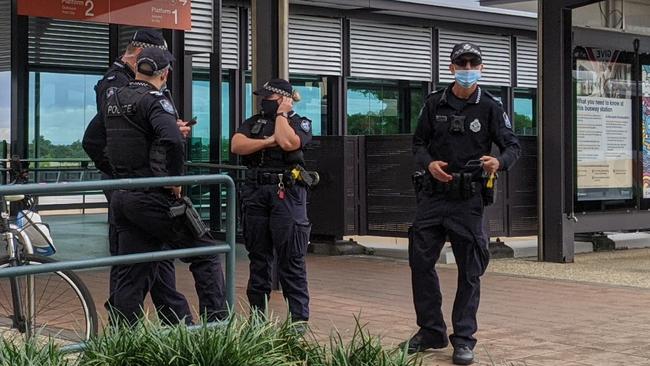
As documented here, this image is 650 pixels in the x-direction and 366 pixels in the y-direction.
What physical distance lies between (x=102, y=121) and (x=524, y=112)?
1411 centimetres

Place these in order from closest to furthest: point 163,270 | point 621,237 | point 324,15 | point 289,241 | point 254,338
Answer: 1. point 254,338
2. point 163,270
3. point 289,241
4. point 621,237
5. point 324,15

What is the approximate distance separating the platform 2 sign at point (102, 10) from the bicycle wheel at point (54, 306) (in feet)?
17.9

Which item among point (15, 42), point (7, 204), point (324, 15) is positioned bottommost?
point (7, 204)

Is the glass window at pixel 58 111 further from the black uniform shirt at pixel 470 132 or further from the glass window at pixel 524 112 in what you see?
the glass window at pixel 524 112

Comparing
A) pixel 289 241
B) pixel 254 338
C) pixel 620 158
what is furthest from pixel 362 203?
pixel 254 338

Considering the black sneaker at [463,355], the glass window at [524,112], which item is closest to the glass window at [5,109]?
the black sneaker at [463,355]

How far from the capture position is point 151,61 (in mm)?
5582

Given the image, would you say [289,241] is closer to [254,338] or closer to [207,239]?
[207,239]

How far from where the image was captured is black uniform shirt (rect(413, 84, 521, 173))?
20.2 ft

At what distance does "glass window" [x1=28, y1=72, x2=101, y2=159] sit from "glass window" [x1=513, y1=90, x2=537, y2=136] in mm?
9469

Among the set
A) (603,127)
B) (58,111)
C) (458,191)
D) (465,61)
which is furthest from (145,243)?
(603,127)

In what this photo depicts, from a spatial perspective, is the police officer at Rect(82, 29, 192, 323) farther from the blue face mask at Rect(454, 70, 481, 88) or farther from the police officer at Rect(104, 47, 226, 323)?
the blue face mask at Rect(454, 70, 481, 88)

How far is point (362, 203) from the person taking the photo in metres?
12.3

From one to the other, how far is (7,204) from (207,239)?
121cm
